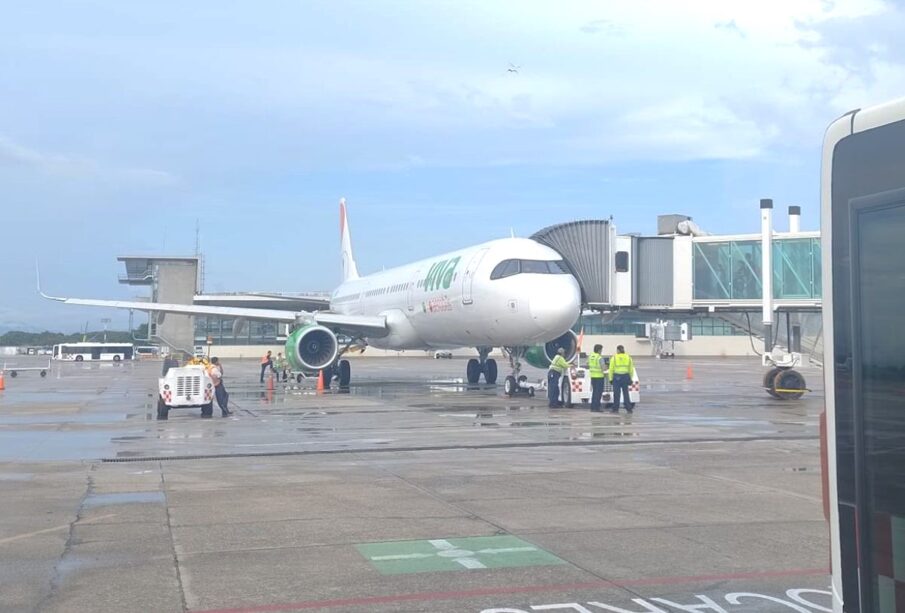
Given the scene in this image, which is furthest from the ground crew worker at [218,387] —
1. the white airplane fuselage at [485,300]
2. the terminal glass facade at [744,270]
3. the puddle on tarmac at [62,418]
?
the terminal glass facade at [744,270]

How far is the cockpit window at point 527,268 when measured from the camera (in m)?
23.6

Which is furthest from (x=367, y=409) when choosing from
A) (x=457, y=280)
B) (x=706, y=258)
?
(x=706, y=258)

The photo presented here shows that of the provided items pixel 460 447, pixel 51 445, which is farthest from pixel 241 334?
pixel 460 447

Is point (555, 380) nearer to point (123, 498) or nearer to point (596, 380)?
point (596, 380)

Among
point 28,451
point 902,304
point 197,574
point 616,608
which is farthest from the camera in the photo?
point 28,451

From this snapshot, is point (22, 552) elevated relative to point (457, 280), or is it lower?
lower

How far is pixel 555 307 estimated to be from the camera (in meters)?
22.8

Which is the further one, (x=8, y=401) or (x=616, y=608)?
(x=8, y=401)

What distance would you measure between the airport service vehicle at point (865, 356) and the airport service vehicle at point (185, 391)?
17865mm

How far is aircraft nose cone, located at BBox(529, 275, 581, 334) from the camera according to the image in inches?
898

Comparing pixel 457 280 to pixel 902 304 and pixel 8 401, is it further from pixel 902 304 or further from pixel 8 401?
pixel 902 304

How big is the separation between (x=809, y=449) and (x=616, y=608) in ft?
30.1

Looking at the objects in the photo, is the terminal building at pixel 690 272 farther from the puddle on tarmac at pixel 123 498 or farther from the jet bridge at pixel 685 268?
the puddle on tarmac at pixel 123 498

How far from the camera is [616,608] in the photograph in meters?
5.96
